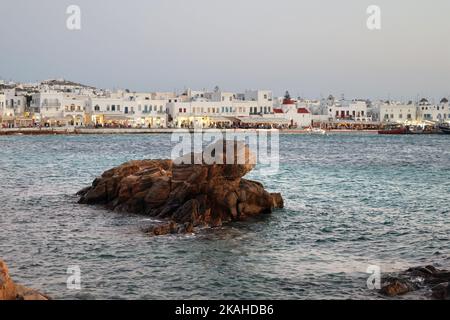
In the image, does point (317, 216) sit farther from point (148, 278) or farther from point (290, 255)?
point (148, 278)

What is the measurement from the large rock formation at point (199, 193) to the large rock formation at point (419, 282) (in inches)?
284

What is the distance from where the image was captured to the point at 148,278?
46.6ft

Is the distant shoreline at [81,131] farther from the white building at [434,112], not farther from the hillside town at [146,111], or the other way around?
the white building at [434,112]

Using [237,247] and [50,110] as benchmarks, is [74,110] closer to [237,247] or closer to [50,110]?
[50,110]

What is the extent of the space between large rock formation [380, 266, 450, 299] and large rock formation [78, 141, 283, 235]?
7226 millimetres

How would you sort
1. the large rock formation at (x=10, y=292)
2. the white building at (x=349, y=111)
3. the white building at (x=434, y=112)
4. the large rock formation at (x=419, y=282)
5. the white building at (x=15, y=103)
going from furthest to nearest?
the white building at (x=349, y=111), the white building at (x=434, y=112), the white building at (x=15, y=103), the large rock formation at (x=419, y=282), the large rock formation at (x=10, y=292)

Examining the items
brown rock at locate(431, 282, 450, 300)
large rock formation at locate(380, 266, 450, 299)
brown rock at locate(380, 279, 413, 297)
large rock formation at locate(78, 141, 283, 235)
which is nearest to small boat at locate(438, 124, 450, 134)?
large rock formation at locate(78, 141, 283, 235)

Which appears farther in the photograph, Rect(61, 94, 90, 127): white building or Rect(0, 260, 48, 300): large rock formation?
Rect(61, 94, 90, 127): white building

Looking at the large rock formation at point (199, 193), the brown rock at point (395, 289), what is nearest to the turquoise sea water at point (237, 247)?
the brown rock at point (395, 289)

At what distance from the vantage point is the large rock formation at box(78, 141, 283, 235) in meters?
20.8

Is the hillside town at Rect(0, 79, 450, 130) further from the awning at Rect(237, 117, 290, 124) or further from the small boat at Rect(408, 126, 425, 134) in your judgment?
the small boat at Rect(408, 126, 425, 134)

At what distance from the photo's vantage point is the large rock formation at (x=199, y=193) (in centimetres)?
2083
